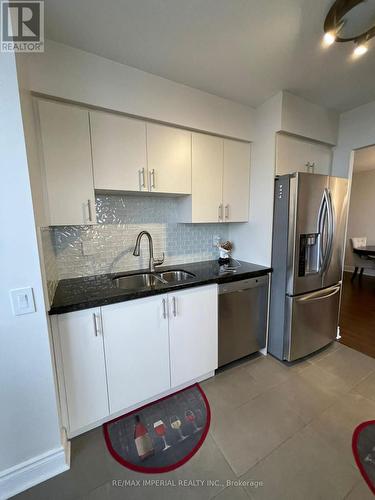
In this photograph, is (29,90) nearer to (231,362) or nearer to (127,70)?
(127,70)

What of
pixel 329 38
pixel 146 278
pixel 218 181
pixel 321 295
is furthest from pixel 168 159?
pixel 321 295

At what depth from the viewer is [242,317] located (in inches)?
79.4

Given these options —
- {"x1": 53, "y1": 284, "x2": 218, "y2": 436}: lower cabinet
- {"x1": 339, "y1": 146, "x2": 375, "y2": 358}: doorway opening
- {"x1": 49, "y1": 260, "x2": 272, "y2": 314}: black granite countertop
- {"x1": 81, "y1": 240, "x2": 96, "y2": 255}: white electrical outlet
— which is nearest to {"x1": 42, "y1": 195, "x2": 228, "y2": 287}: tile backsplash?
{"x1": 81, "y1": 240, "x2": 96, "y2": 255}: white electrical outlet

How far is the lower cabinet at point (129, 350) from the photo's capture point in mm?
1324

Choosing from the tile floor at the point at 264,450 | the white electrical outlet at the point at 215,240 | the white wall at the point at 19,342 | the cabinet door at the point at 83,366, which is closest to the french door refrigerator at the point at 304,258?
the tile floor at the point at 264,450

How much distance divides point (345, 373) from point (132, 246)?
235 centimetres

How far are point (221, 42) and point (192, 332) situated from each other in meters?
2.09

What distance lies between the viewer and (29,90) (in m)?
1.28

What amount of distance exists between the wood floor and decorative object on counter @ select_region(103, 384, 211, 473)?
1.97 metres

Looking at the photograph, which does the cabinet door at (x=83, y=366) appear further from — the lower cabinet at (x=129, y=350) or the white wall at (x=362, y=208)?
the white wall at (x=362, y=208)

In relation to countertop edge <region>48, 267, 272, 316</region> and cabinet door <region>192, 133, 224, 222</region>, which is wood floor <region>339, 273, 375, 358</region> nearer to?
countertop edge <region>48, 267, 272, 316</region>

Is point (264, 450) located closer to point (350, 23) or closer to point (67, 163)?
point (67, 163)

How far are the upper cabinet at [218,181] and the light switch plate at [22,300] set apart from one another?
4.55ft

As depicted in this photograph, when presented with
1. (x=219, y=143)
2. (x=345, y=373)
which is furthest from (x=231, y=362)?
(x=219, y=143)
